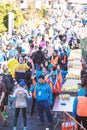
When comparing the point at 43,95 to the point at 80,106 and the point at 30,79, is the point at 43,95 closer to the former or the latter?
the point at 80,106

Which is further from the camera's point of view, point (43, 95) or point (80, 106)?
point (43, 95)

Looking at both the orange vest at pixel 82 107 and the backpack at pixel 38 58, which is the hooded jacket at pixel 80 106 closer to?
the orange vest at pixel 82 107

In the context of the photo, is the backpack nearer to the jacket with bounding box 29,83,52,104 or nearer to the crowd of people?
the crowd of people

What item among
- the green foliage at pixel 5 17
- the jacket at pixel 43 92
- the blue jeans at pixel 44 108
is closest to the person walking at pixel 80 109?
the jacket at pixel 43 92

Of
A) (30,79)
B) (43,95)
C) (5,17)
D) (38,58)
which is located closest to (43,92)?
(43,95)

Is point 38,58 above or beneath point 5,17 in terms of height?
beneath

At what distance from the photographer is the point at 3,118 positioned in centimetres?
1584

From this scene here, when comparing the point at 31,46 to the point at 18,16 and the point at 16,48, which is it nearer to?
the point at 16,48

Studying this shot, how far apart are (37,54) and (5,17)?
1806 centimetres

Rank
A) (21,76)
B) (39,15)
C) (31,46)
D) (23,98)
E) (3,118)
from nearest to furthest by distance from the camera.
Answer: (23,98)
(3,118)
(21,76)
(31,46)
(39,15)

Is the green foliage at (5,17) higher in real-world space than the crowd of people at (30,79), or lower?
higher

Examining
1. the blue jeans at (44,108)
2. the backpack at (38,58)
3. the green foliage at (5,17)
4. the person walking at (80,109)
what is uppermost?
the green foliage at (5,17)

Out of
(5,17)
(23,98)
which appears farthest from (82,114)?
A: (5,17)

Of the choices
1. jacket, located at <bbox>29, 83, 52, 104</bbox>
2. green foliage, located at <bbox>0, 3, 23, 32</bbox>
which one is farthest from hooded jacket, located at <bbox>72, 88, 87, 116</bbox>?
green foliage, located at <bbox>0, 3, 23, 32</bbox>
